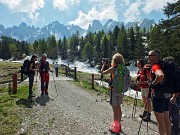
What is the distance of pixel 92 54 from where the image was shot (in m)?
154

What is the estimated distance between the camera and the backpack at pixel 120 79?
8.97 meters

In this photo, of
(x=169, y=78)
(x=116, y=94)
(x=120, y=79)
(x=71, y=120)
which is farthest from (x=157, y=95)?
(x=71, y=120)

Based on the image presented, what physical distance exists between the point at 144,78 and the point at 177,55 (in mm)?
17483

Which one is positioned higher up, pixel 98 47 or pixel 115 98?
pixel 98 47

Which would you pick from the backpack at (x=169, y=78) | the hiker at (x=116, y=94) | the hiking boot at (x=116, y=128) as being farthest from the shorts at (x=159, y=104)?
the hiking boot at (x=116, y=128)

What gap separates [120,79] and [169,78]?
75.6 inches

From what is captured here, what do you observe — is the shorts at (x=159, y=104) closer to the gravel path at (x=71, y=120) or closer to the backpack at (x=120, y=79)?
the backpack at (x=120, y=79)

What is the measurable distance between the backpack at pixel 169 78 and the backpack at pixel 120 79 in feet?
5.88

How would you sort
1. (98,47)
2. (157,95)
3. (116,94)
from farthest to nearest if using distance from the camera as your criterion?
(98,47) < (116,94) < (157,95)

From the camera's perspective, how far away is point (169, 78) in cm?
753

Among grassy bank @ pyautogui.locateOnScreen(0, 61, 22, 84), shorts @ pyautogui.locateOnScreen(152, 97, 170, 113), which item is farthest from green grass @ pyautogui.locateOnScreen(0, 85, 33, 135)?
grassy bank @ pyautogui.locateOnScreen(0, 61, 22, 84)

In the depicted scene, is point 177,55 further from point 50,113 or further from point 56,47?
point 56,47

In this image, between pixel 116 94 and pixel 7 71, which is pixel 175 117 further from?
pixel 7 71

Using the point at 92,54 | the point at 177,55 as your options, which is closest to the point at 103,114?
the point at 177,55
